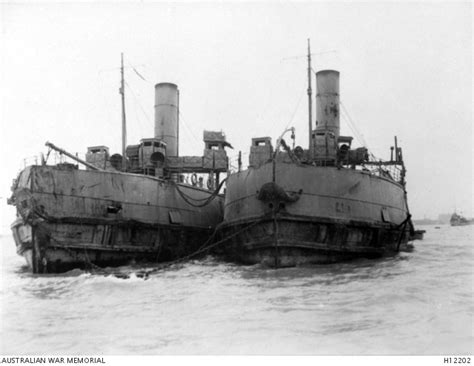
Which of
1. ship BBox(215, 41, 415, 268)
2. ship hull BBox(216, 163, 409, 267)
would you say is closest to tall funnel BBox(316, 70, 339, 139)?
ship BBox(215, 41, 415, 268)

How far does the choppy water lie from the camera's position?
5812 mm

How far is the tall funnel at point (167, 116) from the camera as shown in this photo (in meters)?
21.5

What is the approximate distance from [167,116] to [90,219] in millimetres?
8713

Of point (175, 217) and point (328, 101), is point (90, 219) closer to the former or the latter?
point (175, 217)

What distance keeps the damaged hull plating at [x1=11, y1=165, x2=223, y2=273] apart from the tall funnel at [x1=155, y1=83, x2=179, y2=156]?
531 centimetres

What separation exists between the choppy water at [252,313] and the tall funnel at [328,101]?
8.91 metres

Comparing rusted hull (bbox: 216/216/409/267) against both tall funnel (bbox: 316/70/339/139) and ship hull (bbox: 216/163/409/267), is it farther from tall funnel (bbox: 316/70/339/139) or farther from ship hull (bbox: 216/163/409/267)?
tall funnel (bbox: 316/70/339/139)

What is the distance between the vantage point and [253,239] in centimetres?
1339

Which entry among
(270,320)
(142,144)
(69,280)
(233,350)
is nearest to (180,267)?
(69,280)

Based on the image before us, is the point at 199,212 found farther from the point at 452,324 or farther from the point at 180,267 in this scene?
the point at 452,324

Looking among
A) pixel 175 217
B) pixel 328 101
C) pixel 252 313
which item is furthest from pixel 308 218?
pixel 328 101

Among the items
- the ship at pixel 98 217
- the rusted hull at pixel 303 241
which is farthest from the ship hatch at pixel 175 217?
the rusted hull at pixel 303 241

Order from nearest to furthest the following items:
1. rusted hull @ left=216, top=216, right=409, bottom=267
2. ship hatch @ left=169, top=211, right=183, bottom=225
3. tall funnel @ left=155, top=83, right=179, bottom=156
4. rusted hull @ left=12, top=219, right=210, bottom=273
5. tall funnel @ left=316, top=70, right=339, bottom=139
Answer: rusted hull @ left=216, top=216, right=409, bottom=267
rusted hull @ left=12, top=219, right=210, bottom=273
ship hatch @ left=169, top=211, right=183, bottom=225
tall funnel @ left=316, top=70, right=339, bottom=139
tall funnel @ left=155, top=83, right=179, bottom=156

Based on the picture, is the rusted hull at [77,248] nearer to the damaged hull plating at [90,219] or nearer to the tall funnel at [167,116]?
the damaged hull plating at [90,219]
